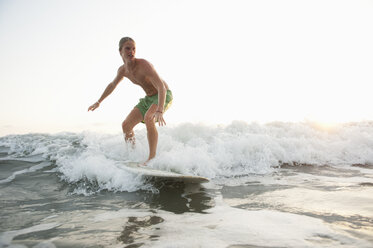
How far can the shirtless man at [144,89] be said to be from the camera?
389 centimetres

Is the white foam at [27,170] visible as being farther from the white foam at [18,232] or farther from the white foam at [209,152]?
the white foam at [18,232]

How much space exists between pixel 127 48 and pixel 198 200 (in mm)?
2669

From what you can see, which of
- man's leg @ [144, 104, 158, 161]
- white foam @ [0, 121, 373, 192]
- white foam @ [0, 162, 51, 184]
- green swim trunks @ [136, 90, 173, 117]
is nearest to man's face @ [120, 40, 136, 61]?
green swim trunks @ [136, 90, 173, 117]

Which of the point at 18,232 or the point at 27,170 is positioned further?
the point at 27,170

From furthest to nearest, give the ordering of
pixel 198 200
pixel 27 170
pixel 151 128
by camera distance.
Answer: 1. pixel 27 170
2. pixel 151 128
3. pixel 198 200

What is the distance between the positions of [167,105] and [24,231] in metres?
2.92

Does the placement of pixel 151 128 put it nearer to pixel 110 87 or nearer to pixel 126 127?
pixel 126 127

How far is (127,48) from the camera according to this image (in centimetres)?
404

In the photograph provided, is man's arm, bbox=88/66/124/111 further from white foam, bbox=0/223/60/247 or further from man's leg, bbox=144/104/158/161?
white foam, bbox=0/223/60/247

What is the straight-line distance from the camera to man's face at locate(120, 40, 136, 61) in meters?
4.03

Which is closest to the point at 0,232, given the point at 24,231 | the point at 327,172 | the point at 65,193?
the point at 24,231

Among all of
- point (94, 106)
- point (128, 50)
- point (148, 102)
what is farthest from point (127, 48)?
point (94, 106)

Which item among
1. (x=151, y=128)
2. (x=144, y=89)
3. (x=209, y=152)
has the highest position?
(x=144, y=89)

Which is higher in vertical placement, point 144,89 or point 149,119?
point 144,89
